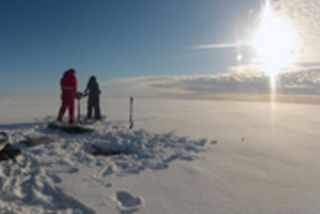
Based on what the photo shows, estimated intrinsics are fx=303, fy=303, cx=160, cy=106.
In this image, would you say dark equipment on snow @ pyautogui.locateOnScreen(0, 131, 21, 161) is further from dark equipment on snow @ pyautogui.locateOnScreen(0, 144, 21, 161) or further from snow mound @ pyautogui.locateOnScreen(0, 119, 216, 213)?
snow mound @ pyautogui.locateOnScreen(0, 119, 216, 213)

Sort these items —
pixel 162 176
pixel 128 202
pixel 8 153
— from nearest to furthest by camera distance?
pixel 128 202 → pixel 162 176 → pixel 8 153

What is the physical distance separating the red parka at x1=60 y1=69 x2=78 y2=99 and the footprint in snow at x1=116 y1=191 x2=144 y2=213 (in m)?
6.54

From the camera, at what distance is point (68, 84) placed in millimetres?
10484

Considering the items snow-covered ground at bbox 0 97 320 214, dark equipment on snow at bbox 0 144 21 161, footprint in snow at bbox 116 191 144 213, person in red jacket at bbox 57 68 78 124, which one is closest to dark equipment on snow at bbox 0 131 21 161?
dark equipment on snow at bbox 0 144 21 161

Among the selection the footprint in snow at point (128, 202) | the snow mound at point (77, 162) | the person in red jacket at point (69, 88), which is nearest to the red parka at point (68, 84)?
the person in red jacket at point (69, 88)

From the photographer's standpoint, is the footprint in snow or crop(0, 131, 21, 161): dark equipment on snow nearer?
the footprint in snow

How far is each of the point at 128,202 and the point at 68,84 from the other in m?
6.93

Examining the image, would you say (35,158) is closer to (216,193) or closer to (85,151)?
(85,151)

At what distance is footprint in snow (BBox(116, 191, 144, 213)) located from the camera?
424 cm

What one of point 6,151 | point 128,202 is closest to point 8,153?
point 6,151

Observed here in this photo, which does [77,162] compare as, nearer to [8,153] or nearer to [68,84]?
[8,153]

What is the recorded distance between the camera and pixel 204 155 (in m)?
7.16

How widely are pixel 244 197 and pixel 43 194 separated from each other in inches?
122

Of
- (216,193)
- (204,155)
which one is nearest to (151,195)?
(216,193)
